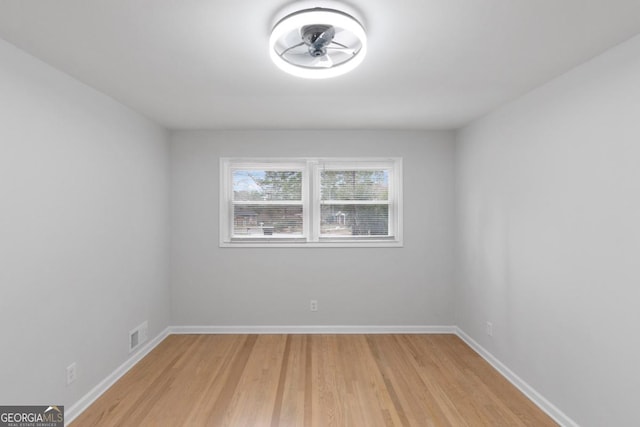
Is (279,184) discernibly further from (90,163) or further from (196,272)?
(90,163)

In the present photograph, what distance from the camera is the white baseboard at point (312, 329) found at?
12.7 feet

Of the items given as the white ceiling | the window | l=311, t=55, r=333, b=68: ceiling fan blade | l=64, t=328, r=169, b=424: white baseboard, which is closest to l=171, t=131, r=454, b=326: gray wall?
the window

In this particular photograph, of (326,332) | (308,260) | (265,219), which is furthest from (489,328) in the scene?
(265,219)

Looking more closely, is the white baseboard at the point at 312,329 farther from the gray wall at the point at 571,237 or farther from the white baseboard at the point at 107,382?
the gray wall at the point at 571,237

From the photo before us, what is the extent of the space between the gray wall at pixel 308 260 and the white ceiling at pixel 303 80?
33.3 inches

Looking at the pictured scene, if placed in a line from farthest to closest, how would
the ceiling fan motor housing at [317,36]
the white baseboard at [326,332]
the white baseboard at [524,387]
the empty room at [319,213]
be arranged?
the white baseboard at [326,332], the white baseboard at [524,387], the empty room at [319,213], the ceiling fan motor housing at [317,36]

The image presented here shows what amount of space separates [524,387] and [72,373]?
343 centimetres

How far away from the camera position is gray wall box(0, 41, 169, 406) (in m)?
1.86

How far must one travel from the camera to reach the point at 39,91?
6.65 feet

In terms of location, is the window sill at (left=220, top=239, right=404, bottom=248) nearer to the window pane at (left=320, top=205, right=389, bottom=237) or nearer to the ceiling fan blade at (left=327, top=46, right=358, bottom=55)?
the window pane at (left=320, top=205, right=389, bottom=237)

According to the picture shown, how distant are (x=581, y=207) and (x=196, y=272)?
12.2 ft

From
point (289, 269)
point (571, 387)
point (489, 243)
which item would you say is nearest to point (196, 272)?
point (289, 269)

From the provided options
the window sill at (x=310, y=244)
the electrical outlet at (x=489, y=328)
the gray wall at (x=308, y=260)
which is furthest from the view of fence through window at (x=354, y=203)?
the electrical outlet at (x=489, y=328)

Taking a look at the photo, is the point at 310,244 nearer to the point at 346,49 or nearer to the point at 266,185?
the point at 266,185
